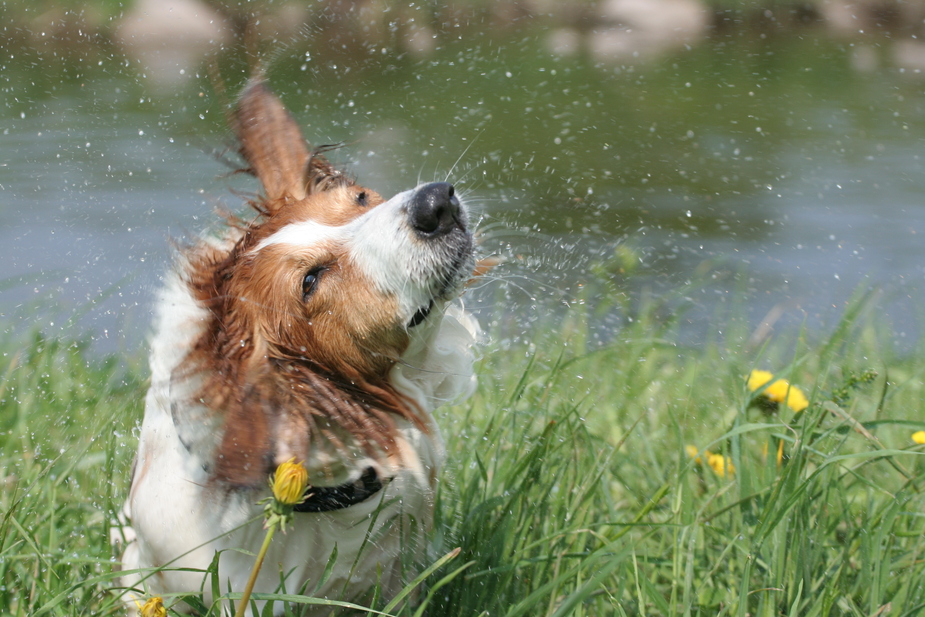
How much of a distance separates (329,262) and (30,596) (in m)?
1.15

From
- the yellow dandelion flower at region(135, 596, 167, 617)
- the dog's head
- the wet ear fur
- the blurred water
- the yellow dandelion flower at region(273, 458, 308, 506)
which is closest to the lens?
the yellow dandelion flower at region(273, 458, 308, 506)

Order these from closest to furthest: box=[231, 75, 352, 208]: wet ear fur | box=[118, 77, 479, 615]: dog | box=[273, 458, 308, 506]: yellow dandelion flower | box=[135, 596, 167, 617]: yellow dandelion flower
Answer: box=[273, 458, 308, 506]: yellow dandelion flower, box=[135, 596, 167, 617]: yellow dandelion flower, box=[118, 77, 479, 615]: dog, box=[231, 75, 352, 208]: wet ear fur

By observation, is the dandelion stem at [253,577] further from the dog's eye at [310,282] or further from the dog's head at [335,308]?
the dog's eye at [310,282]

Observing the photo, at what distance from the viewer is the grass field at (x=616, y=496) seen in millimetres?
1978

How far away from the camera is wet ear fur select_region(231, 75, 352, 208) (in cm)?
259

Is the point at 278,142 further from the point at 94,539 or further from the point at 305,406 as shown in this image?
the point at 94,539

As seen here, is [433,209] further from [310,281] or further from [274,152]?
[274,152]

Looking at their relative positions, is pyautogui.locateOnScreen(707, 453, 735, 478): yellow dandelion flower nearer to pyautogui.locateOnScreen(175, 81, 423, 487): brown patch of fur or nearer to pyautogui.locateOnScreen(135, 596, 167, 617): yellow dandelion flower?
pyautogui.locateOnScreen(175, 81, 423, 487): brown patch of fur

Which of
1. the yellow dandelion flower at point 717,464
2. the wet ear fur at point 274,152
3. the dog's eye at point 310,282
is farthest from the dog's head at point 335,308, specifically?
the yellow dandelion flower at point 717,464

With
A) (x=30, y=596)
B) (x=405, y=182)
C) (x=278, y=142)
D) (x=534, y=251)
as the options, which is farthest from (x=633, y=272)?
(x=30, y=596)

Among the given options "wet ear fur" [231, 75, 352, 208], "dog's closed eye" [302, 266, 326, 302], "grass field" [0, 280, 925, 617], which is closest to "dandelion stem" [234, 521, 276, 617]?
"grass field" [0, 280, 925, 617]

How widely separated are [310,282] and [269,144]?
676 millimetres

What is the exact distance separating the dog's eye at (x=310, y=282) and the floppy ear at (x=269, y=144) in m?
0.51

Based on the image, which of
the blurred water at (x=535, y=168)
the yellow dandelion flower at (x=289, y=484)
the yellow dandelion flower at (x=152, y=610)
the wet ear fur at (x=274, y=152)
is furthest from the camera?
the blurred water at (x=535, y=168)
